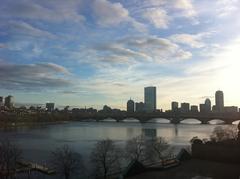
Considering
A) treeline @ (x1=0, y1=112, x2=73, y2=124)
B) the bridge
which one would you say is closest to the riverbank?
the bridge

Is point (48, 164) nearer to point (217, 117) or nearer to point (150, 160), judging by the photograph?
point (150, 160)

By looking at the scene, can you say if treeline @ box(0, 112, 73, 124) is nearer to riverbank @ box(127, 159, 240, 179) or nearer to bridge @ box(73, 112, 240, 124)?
bridge @ box(73, 112, 240, 124)

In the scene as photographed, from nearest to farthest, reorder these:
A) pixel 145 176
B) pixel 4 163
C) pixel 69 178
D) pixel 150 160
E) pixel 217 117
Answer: pixel 145 176, pixel 69 178, pixel 4 163, pixel 150 160, pixel 217 117

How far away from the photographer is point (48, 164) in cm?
4344

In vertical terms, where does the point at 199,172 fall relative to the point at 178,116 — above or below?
below

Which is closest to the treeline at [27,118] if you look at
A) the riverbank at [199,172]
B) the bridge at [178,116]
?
the bridge at [178,116]

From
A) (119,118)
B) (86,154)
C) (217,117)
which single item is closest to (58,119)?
(119,118)

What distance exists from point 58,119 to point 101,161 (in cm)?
13892

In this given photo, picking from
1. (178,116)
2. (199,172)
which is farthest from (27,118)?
(199,172)

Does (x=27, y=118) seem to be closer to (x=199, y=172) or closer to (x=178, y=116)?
(x=178, y=116)

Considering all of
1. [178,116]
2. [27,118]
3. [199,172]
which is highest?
[178,116]

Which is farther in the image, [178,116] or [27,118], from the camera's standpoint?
[27,118]

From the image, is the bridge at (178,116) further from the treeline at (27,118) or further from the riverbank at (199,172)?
the riverbank at (199,172)

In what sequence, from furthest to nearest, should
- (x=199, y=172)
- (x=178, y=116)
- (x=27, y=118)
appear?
(x=27, y=118), (x=178, y=116), (x=199, y=172)
